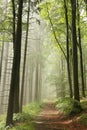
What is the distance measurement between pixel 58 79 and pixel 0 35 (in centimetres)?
1783

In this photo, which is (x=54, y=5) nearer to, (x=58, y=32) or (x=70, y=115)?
(x=58, y=32)

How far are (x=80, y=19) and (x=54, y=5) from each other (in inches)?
99.5

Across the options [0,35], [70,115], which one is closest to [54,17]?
[0,35]

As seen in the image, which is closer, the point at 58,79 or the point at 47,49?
the point at 58,79

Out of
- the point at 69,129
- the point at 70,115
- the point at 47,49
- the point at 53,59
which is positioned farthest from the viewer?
the point at 53,59

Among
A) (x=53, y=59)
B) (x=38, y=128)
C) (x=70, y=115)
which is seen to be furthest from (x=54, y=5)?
(x=53, y=59)

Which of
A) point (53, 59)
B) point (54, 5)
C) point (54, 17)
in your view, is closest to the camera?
point (54, 5)

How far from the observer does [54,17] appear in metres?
22.8

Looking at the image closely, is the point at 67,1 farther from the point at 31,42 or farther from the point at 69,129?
the point at 31,42

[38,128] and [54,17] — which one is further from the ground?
[54,17]

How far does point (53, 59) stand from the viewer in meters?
50.9

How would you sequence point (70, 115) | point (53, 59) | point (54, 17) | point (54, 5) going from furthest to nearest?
point (53, 59) < point (54, 17) < point (54, 5) < point (70, 115)

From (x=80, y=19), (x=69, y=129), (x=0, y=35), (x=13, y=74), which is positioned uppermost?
(x=80, y=19)

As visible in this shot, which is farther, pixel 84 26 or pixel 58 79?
pixel 58 79
